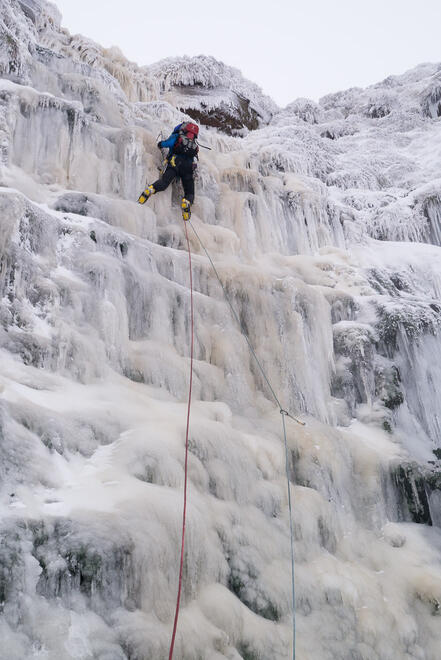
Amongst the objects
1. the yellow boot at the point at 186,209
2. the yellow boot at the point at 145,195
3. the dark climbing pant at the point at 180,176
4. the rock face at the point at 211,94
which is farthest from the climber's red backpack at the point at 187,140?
the rock face at the point at 211,94

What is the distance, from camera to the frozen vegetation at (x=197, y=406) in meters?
2.98

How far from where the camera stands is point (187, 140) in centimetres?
835

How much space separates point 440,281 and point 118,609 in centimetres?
1008

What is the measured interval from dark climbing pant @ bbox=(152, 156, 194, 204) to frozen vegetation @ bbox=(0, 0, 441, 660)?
0.42m

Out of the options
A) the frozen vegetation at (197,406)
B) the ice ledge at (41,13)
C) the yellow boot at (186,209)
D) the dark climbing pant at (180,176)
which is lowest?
the frozen vegetation at (197,406)

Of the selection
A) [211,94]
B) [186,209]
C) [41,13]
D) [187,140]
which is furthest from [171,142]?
[211,94]

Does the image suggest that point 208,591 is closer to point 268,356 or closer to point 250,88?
point 268,356

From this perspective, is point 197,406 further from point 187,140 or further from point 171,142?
point 171,142

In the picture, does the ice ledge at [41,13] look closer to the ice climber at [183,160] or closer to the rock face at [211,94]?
the rock face at [211,94]

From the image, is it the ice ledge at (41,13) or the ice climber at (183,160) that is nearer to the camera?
the ice climber at (183,160)

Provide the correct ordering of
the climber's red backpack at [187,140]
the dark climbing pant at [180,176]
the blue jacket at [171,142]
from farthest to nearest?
the blue jacket at [171,142], the climber's red backpack at [187,140], the dark climbing pant at [180,176]

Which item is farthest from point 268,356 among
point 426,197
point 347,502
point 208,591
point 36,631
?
point 426,197

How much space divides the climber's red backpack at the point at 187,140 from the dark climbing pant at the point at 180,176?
0.38ft

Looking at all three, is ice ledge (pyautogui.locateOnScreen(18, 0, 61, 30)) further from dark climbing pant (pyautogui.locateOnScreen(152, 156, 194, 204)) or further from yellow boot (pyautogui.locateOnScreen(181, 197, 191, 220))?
yellow boot (pyautogui.locateOnScreen(181, 197, 191, 220))
